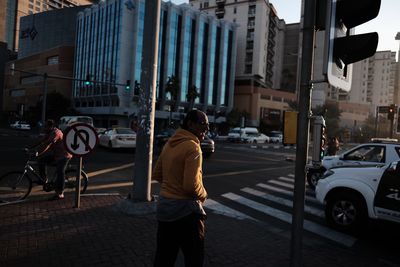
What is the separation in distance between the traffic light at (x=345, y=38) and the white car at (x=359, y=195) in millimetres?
3297

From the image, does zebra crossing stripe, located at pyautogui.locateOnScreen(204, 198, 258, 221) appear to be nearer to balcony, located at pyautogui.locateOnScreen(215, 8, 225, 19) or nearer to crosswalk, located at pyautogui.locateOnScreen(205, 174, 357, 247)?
crosswalk, located at pyautogui.locateOnScreen(205, 174, 357, 247)

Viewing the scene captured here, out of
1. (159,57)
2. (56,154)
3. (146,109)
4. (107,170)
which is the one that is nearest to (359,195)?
(146,109)

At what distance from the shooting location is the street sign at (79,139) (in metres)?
6.72

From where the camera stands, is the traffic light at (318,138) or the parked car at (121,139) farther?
the parked car at (121,139)

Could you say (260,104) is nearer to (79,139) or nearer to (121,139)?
(121,139)

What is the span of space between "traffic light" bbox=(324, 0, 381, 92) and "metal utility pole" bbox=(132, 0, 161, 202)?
14.5ft

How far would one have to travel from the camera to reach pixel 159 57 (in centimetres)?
7306

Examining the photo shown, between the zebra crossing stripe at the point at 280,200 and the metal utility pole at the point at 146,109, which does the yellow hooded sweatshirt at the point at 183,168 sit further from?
the zebra crossing stripe at the point at 280,200

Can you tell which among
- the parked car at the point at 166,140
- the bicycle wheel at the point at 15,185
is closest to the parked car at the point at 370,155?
the bicycle wheel at the point at 15,185

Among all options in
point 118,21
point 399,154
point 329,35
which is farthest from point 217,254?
point 118,21

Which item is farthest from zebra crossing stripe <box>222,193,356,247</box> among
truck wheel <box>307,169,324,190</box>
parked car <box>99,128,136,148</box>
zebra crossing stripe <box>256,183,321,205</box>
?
parked car <box>99,128,136,148</box>

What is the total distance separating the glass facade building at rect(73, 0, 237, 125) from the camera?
67375mm

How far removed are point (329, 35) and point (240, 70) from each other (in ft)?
300

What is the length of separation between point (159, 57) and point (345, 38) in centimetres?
7218
